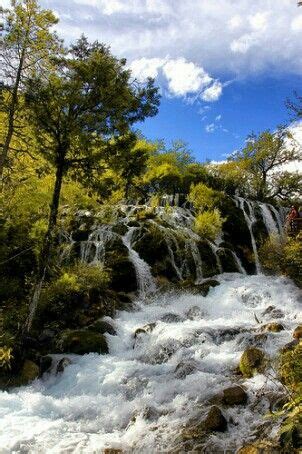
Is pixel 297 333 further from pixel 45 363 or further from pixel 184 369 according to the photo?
pixel 45 363

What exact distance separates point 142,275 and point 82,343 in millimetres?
7311

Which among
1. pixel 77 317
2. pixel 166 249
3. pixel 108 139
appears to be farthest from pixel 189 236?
pixel 108 139

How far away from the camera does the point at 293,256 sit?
63.7 feet

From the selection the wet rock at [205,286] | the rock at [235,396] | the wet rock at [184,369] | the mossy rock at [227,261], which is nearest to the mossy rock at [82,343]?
the wet rock at [184,369]

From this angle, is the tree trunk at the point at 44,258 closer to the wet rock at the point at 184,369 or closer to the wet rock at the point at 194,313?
the wet rock at the point at 184,369

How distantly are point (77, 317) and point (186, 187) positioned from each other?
70.7 feet

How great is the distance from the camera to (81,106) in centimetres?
1241

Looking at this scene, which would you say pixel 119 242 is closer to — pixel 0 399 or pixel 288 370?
pixel 0 399

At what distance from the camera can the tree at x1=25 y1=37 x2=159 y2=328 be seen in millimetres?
12180

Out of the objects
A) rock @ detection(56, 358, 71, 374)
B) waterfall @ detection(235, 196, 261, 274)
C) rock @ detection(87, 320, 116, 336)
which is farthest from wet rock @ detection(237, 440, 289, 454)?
waterfall @ detection(235, 196, 261, 274)

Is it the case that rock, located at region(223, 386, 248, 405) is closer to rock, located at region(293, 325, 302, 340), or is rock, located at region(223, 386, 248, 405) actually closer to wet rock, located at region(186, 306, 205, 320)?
rock, located at region(293, 325, 302, 340)

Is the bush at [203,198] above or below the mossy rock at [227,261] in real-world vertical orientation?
above

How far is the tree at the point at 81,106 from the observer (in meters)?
12.2

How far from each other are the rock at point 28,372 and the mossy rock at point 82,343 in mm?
1174
